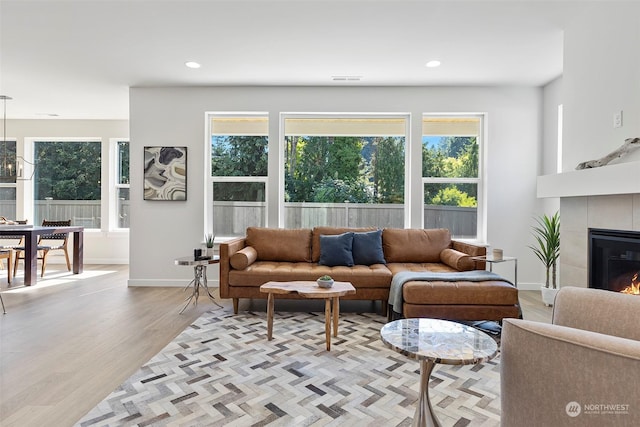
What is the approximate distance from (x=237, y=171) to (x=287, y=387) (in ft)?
10.8

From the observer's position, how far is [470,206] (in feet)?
15.2

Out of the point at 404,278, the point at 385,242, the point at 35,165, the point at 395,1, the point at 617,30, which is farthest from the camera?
the point at 35,165

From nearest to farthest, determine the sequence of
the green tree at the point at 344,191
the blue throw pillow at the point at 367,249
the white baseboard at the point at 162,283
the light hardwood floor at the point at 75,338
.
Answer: the light hardwood floor at the point at 75,338 < the blue throw pillow at the point at 367,249 < the white baseboard at the point at 162,283 < the green tree at the point at 344,191

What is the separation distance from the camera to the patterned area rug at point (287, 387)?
67.4 inches

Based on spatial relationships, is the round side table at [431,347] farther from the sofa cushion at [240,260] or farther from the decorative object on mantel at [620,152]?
the sofa cushion at [240,260]

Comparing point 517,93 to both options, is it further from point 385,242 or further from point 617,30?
point 385,242

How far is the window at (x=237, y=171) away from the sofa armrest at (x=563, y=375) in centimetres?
391

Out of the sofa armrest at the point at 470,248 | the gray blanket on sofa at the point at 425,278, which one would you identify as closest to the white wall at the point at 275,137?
the sofa armrest at the point at 470,248

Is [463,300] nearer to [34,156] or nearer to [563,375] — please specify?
[563,375]

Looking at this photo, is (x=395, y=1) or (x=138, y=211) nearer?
(x=395, y=1)

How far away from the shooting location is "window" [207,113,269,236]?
15.5 feet

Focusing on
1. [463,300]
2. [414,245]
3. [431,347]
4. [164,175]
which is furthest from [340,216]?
[431,347]

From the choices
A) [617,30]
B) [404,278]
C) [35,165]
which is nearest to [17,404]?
[404,278]

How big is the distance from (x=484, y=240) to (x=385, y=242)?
1.45 meters
